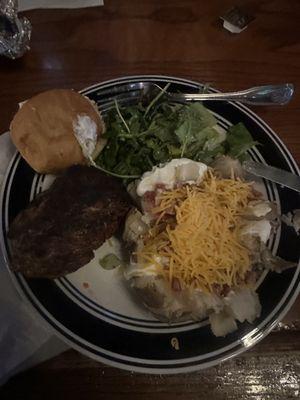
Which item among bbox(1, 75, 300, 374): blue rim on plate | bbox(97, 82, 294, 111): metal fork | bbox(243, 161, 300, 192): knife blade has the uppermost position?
bbox(97, 82, 294, 111): metal fork

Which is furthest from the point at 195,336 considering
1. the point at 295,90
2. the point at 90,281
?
the point at 295,90

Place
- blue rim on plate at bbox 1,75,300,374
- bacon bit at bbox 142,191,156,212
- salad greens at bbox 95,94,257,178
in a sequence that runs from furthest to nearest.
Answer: salad greens at bbox 95,94,257,178 < bacon bit at bbox 142,191,156,212 < blue rim on plate at bbox 1,75,300,374

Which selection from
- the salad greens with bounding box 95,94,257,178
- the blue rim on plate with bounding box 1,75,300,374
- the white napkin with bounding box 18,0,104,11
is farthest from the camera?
the white napkin with bounding box 18,0,104,11

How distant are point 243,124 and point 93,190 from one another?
480 mm

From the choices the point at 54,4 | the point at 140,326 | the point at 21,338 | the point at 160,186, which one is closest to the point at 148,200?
the point at 160,186

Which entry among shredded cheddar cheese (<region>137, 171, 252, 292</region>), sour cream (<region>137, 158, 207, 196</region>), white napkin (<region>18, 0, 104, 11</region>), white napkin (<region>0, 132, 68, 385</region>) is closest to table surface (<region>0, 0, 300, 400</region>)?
white napkin (<region>18, 0, 104, 11</region>)

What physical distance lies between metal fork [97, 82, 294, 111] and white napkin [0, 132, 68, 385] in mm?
573

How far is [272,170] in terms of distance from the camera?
116 cm

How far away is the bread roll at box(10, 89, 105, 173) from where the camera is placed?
3.68 ft

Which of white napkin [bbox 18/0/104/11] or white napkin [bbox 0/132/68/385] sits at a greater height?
white napkin [bbox 18/0/104/11]

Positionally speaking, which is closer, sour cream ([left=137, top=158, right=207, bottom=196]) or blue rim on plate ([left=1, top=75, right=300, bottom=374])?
blue rim on plate ([left=1, top=75, right=300, bottom=374])

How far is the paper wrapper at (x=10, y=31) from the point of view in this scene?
4.37 feet

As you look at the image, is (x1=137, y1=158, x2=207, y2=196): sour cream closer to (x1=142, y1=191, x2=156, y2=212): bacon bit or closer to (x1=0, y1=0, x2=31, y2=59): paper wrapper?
(x1=142, y1=191, x2=156, y2=212): bacon bit

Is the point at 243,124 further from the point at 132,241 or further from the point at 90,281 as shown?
the point at 90,281
